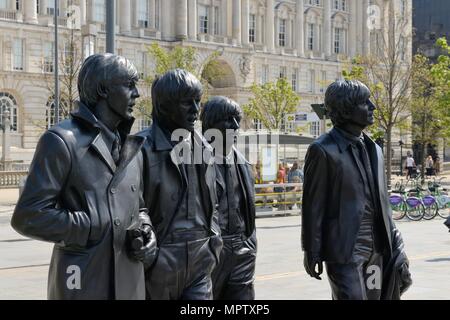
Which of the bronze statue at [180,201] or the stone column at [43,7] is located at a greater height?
the stone column at [43,7]

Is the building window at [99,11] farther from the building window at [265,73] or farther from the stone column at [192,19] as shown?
the building window at [265,73]

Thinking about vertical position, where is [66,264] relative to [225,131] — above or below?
below

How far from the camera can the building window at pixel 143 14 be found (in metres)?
57.3

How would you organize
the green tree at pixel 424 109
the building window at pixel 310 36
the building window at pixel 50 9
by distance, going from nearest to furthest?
the green tree at pixel 424 109 → the building window at pixel 50 9 → the building window at pixel 310 36

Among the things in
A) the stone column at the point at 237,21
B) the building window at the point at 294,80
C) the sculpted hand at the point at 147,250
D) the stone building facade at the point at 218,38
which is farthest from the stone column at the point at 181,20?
the sculpted hand at the point at 147,250

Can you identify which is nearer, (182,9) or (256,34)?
(182,9)

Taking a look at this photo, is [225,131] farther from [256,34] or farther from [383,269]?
[256,34]

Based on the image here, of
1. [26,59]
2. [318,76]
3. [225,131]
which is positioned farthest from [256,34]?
[225,131]

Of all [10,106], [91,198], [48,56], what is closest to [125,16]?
[48,56]

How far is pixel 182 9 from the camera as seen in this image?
58562mm

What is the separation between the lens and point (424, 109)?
45344 millimetres

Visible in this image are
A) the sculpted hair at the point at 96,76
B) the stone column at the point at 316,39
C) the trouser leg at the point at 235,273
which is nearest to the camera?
the sculpted hair at the point at 96,76

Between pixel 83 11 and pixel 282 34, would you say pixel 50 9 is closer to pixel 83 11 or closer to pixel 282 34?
pixel 83 11
